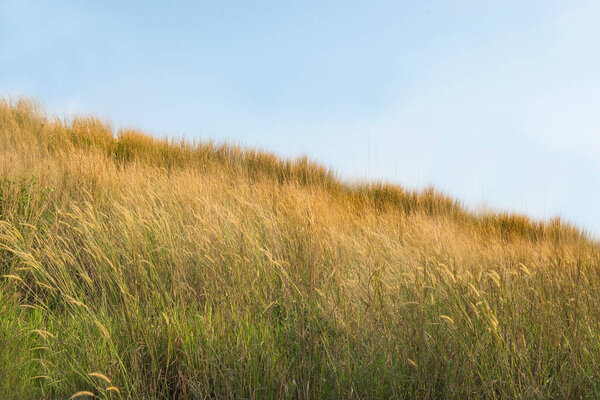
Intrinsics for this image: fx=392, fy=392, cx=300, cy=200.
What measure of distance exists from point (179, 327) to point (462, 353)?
1.58m

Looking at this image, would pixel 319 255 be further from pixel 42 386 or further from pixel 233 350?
pixel 42 386

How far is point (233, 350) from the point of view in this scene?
81.7 inches

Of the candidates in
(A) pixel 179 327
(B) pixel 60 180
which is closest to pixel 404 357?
(A) pixel 179 327

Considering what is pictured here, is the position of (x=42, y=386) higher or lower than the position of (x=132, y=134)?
lower

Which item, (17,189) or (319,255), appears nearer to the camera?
→ (319,255)

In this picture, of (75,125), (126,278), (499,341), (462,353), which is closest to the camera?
(499,341)

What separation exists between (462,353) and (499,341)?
257mm

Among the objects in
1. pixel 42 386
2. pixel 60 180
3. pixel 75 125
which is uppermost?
pixel 75 125

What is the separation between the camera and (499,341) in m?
1.98

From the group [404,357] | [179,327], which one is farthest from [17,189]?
[404,357]

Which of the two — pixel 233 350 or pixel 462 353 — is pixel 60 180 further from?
pixel 462 353

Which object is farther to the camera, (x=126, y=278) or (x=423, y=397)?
(x=126, y=278)

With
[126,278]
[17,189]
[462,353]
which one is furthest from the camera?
[17,189]

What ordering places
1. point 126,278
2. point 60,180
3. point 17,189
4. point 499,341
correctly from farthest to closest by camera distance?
point 60,180 < point 17,189 < point 126,278 < point 499,341
